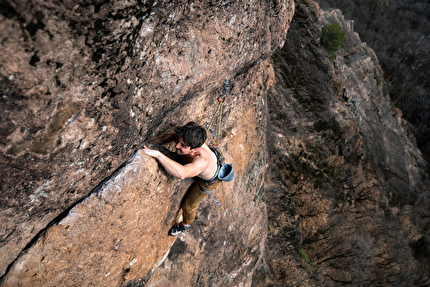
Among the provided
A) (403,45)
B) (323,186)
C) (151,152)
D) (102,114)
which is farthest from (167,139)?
(403,45)

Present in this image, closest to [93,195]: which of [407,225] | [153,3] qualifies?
[153,3]

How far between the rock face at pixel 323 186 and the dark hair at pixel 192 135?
18.5 feet

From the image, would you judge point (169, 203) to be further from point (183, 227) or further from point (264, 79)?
point (264, 79)

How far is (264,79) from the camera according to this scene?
517 centimetres

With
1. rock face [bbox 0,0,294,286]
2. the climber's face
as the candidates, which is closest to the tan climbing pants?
rock face [bbox 0,0,294,286]

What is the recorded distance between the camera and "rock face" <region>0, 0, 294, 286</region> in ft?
5.38

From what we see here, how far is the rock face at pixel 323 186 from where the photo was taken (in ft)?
27.4

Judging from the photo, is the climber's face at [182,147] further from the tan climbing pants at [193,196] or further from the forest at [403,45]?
the forest at [403,45]

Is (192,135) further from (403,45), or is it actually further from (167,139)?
(403,45)

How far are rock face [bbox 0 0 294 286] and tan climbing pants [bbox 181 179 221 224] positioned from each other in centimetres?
13

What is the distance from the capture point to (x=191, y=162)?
10.9 ft

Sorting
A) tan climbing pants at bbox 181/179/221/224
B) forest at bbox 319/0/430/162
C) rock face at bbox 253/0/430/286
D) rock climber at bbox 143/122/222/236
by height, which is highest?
rock climber at bbox 143/122/222/236

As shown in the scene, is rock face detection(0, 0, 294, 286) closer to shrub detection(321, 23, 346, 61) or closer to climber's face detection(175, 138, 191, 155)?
climber's face detection(175, 138, 191, 155)

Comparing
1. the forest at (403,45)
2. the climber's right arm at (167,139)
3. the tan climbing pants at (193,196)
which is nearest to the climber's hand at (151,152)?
the climber's right arm at (167,139)
